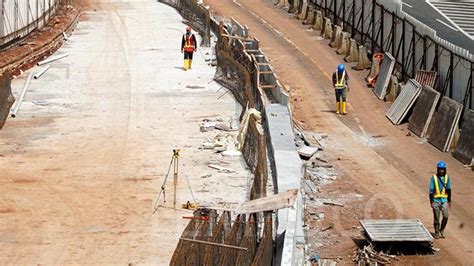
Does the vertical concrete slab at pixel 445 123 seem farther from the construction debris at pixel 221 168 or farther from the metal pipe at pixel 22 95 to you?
the metal pipe at pixel 22 95

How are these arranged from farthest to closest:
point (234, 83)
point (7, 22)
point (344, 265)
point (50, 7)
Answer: point (50, 7)
point (7, 22)
point (234, 83)
point (344, 265)

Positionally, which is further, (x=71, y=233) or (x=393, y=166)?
(x=393, y=166)

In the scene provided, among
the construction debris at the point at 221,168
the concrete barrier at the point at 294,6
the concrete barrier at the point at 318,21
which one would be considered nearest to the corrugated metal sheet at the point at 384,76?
the construction debris at the point at 221,168

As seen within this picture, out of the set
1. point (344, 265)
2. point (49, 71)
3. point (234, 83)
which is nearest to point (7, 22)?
point (49, 71)

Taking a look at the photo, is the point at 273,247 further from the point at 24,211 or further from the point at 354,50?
the point at 354,50

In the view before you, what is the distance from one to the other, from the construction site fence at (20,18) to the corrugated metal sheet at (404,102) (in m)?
18.0

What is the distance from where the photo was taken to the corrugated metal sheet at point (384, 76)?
37281mm

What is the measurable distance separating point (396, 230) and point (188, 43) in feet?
70.4

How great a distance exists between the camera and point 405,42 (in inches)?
1481

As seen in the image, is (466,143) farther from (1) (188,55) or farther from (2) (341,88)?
(1) (188,55)

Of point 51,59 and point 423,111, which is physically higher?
point 423,111

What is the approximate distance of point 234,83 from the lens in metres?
38.6

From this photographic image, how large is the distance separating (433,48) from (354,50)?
848 centimetres

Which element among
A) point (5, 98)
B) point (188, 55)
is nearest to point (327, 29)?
point (188, 55)
